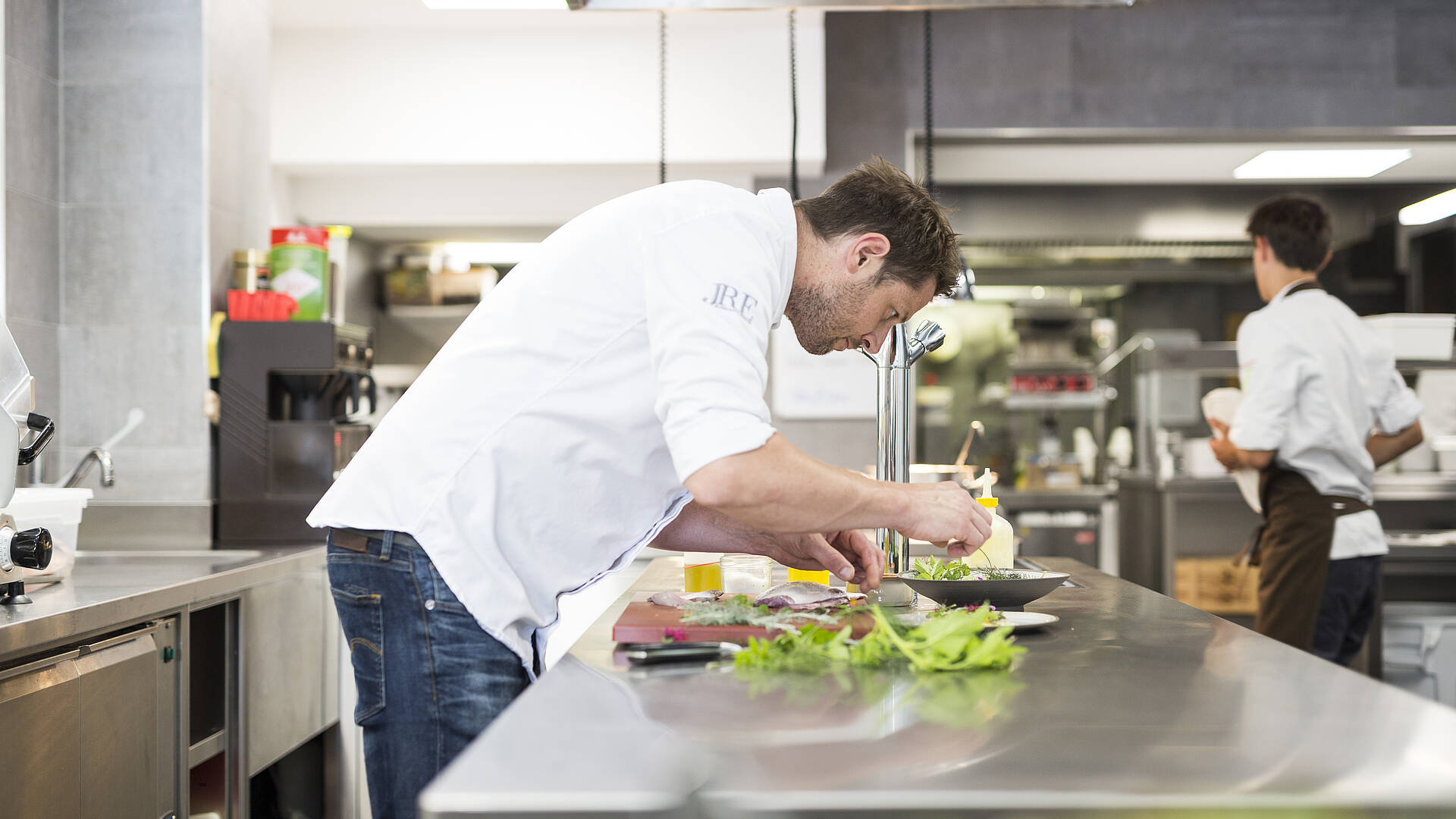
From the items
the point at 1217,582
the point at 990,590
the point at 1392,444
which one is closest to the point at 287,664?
the point at 990,590

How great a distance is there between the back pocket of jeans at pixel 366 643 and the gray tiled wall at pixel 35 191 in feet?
6.19

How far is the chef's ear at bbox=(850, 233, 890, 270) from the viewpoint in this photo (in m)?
1.44

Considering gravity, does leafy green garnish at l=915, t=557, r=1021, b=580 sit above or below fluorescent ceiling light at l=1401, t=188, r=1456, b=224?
below

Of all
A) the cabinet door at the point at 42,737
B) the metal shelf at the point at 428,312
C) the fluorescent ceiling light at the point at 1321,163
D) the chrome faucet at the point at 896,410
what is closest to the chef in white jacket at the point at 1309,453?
the chrome faucet at the point at 896,410

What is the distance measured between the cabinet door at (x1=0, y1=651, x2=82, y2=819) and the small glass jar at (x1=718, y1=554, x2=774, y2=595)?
41.2 inches

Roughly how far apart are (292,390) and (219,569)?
0.81 m

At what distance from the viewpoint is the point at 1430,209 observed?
605 cm

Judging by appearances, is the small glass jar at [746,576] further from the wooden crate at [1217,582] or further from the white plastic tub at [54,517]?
the wooden crate at [1217,582]

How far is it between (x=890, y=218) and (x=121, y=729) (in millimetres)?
1558

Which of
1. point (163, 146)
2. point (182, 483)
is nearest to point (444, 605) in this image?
point (182, 483)

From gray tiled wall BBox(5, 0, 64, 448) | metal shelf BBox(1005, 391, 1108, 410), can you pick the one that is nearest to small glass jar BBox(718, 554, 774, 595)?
gray tiled wall BBox(5, 0, 64, 448)

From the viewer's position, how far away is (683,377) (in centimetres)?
114

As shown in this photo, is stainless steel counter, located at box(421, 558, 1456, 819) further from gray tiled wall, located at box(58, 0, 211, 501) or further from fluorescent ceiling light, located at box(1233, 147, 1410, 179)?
fluorescent ceiling light, located at box(1233, 147, 1410, 179)

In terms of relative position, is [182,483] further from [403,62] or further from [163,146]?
[403,62]
